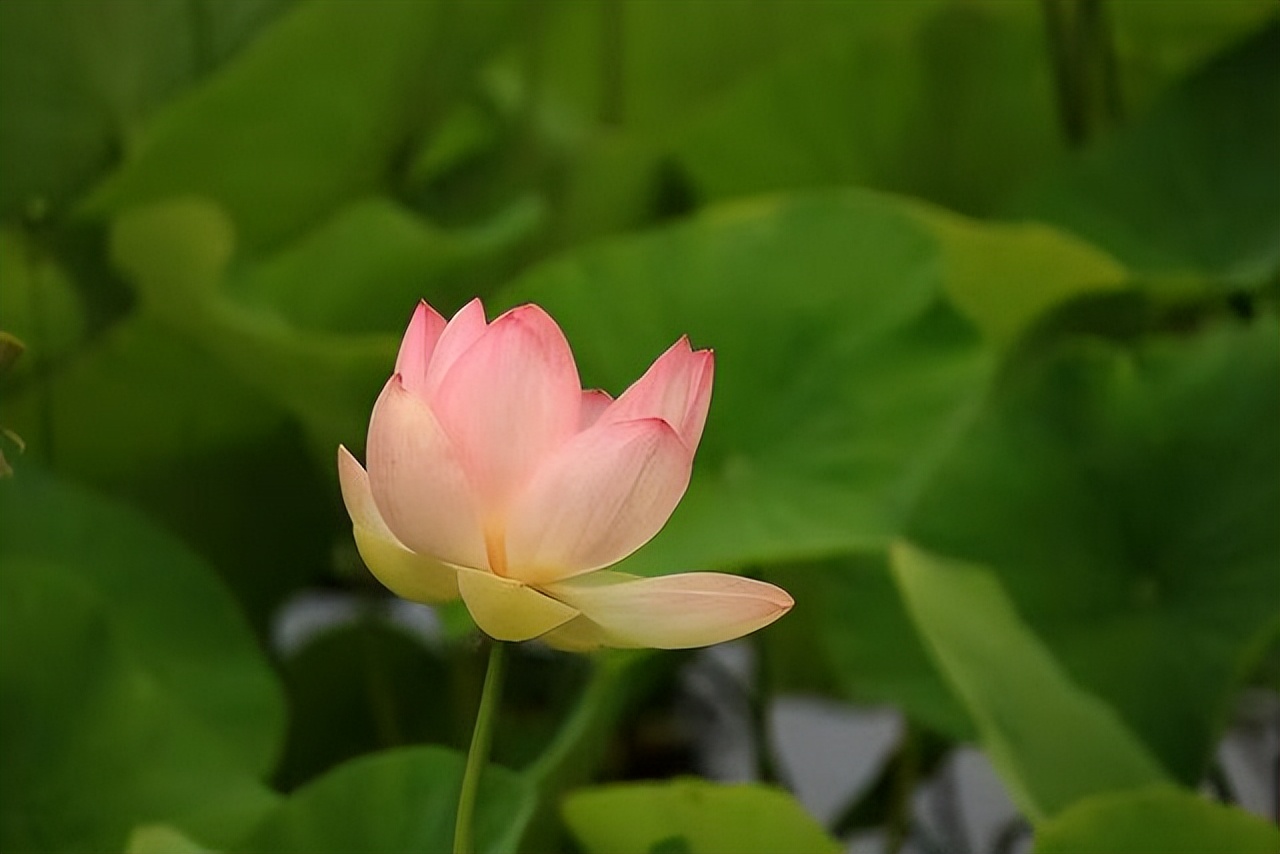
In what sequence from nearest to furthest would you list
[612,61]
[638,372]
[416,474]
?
1. [416,474]
2. [638,372]
3. [612,61]

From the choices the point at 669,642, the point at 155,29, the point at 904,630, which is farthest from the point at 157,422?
the point at 669,642

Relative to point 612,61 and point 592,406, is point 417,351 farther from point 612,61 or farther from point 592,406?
point 612,61

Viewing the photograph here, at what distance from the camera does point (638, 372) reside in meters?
0.44

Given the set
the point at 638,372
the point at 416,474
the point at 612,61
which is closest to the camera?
the point at 416,474

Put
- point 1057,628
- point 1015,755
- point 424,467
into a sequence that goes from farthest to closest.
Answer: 1. point 1057,628
2. point 1015,755
3. point 424,467

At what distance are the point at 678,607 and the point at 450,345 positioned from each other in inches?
1.8

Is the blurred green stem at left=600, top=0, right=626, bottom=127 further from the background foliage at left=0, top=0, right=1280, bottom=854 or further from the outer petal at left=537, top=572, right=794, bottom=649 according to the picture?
the outer petal at left=537, top=572, right=794, bottom=649

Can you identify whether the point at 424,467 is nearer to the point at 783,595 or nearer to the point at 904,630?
the point at 783,595

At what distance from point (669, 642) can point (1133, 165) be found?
0.40m

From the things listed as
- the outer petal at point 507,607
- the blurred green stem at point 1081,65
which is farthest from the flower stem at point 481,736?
the blurred green stem at point 1081,65

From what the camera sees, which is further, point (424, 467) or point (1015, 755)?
point (1015, 755)

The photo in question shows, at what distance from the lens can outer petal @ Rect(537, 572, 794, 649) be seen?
0.60ft

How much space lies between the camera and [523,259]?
0.54 metres

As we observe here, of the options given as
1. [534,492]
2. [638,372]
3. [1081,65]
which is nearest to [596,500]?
[534,492]
